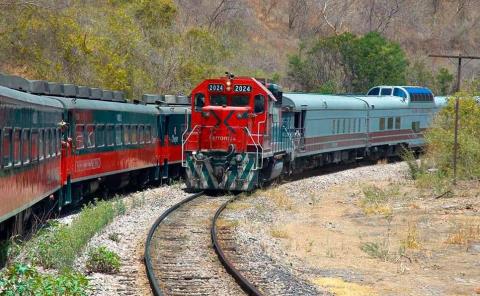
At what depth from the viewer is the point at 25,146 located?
1422 cm

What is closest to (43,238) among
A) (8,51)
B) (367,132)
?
(8,51)

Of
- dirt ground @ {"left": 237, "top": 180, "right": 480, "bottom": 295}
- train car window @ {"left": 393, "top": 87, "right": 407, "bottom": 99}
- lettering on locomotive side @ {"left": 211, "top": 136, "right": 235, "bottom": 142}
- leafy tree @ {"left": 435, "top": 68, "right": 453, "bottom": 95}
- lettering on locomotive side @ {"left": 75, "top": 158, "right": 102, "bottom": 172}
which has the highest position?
leafy tree @ {"left": 435, "top": 68, "right": 453, "bottom": 95}

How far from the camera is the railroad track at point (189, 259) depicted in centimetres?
1209

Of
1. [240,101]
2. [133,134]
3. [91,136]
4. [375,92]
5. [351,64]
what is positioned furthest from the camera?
[351,64]

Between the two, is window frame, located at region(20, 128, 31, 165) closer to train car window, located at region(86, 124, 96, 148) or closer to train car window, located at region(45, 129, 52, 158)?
train car window, located at region(45, 129, 52, 158)

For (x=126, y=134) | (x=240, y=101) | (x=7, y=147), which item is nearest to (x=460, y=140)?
(x=240, y=101)

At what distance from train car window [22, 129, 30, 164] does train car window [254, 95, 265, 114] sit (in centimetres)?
1155

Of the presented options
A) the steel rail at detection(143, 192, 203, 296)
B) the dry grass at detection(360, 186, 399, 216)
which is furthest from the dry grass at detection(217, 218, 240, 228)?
the dry grass at detection(360, 186, 399, 216)

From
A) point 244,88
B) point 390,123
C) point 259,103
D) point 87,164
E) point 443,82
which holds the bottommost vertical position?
point 87,164

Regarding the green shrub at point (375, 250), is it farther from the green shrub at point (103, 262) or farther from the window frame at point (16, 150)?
the window frame at point (16, 150)

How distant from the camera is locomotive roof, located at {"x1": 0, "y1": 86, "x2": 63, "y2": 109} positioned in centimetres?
1258

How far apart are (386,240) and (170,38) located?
115ft

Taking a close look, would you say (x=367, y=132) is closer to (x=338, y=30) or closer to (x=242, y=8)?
(x=242, y=8)

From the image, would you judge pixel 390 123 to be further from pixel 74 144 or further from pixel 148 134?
pixel 74 144
